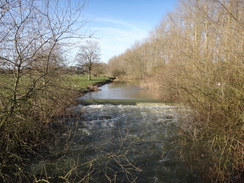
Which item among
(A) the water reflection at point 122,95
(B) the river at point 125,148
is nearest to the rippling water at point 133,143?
(B) the river at point 125,148

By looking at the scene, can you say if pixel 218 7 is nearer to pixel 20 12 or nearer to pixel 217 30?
pixel 217 30

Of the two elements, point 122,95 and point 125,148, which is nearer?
point 125,148

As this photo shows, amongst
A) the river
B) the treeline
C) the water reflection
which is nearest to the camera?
the treeline

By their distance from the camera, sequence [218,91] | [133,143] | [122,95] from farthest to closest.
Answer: [122,95], [133,143], [218,91]

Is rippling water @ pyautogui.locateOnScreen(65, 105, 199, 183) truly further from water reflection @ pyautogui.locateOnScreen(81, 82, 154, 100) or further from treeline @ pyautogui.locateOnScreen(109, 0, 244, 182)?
water reflection @ pyautogui.locateOnScreen(81, 82, 154, 100)

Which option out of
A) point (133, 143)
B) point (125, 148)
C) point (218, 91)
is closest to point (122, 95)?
point (133, 143)

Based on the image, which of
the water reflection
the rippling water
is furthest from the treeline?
the water reflection

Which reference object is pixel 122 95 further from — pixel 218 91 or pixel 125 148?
pixel 218 91

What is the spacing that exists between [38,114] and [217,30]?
5.36m

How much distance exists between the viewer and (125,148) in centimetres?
499

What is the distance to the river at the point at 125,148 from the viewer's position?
3.74 metres

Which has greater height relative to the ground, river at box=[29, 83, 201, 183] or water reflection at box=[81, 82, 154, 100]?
water reflection at box=[81, 82, 154, 100]

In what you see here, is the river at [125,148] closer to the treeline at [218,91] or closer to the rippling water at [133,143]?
the rippling water at [133,143]

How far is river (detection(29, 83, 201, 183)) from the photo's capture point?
12.3ft
